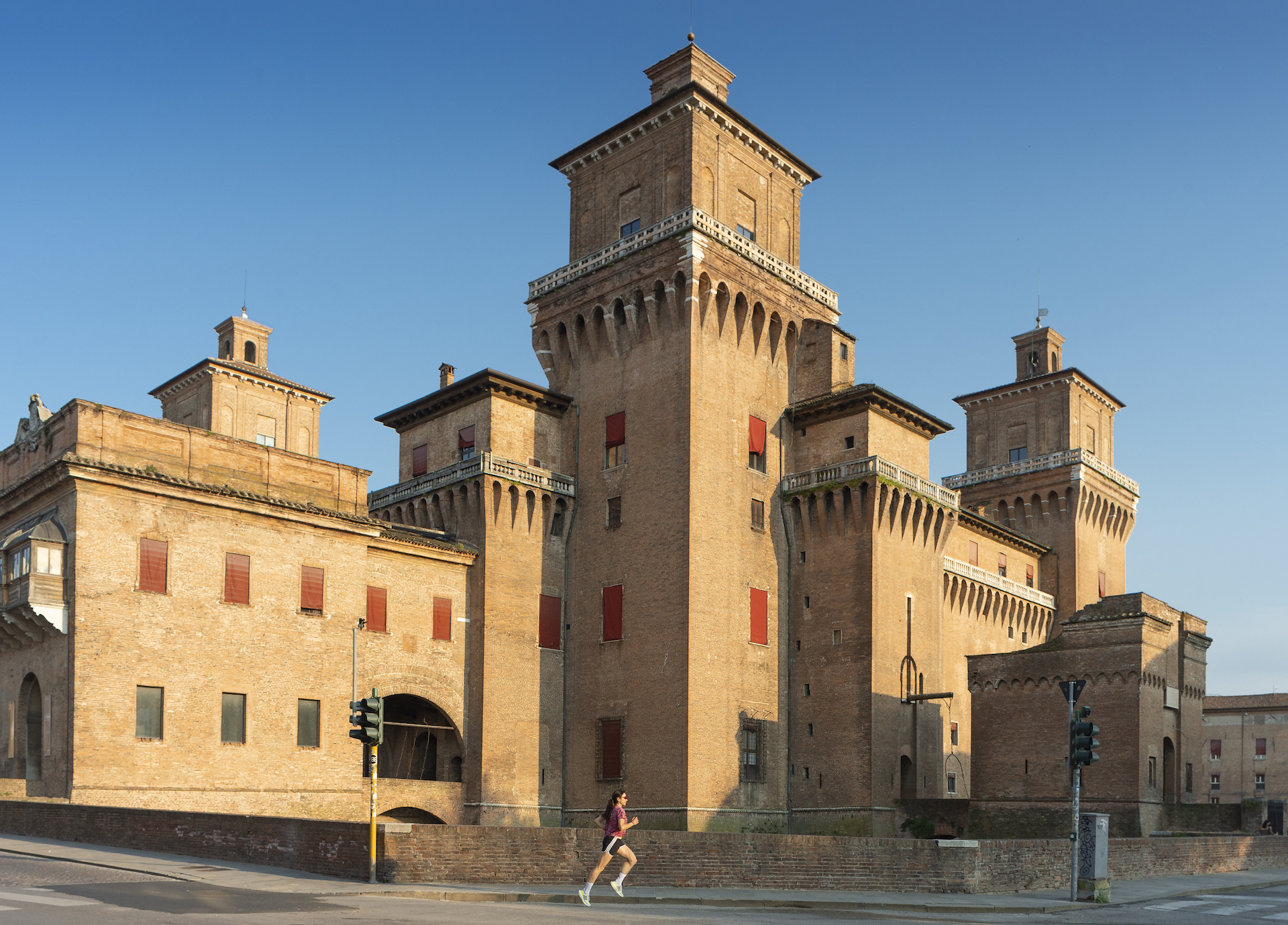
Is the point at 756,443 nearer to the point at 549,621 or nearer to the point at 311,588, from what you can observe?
the point at 549,621

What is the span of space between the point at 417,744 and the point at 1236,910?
29.2 meters

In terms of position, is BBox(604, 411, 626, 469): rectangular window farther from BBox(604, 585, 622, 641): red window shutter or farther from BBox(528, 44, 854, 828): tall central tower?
BBox(604, 585, 622, 641): red window shutter

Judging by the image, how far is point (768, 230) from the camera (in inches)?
1956

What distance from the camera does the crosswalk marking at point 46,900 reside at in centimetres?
1633

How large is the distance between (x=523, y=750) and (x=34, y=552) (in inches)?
732

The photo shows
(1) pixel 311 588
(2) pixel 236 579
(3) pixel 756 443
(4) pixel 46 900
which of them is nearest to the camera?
(4) pixel 46 900

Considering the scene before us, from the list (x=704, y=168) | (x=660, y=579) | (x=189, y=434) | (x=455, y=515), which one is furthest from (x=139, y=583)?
(x=704, y=168)

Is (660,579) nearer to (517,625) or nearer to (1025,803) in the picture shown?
(517,625)

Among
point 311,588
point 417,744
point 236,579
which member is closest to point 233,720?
point 236,579

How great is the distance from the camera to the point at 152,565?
35.6 metres

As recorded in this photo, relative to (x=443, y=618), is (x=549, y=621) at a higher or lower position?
lower

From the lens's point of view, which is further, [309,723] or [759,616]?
[759,616]

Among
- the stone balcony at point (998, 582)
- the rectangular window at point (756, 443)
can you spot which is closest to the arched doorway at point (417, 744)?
the rectangular window at point (756, 443)

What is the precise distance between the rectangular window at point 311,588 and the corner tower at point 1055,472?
39940mm
